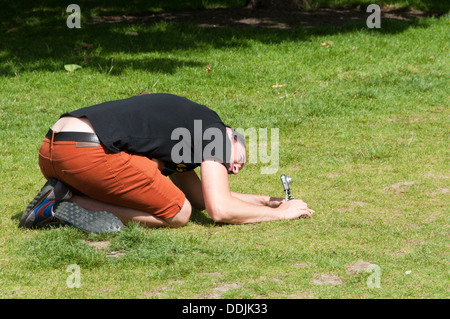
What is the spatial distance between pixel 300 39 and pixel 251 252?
6.97m

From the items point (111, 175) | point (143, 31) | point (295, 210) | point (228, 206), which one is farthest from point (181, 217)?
point (143, 31)

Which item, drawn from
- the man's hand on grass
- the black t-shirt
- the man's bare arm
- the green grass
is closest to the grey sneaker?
the green grass

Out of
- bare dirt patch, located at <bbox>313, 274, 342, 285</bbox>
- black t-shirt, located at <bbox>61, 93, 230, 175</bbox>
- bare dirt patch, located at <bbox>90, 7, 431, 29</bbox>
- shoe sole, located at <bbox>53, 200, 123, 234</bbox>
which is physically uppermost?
bare dirt patch, located at <bbox>90, 7, 431, 29</bbox>

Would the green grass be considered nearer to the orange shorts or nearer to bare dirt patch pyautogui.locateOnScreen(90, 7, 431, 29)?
the orange shorts

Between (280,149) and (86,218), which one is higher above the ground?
(86,218)

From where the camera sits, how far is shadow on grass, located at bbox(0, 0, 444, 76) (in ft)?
32.7

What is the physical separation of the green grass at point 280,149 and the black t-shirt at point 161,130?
58cm

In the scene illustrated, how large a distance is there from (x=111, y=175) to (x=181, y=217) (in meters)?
0.64

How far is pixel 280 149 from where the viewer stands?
23.5 ft

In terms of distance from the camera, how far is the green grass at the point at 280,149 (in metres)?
4.03

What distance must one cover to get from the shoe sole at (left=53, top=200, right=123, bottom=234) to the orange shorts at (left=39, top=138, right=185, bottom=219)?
113 mm

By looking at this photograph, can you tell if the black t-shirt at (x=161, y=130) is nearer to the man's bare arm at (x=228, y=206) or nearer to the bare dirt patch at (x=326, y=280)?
the man's bare arm at (x=228, y=206)

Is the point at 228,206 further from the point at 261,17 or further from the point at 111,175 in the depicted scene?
the point at 261,17

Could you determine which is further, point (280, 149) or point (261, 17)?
point (261, 17)
